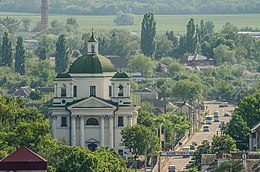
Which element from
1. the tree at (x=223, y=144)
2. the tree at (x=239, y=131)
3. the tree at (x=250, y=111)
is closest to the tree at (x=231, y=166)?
the tree at (x=223, y=144)

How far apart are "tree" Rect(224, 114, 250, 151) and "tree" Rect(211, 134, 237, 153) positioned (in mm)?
3403

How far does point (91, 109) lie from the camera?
338ft

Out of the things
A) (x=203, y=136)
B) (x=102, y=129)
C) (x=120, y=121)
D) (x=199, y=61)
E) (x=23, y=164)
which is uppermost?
(x=23, y=164)

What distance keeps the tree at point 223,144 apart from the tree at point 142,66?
84.1 metres

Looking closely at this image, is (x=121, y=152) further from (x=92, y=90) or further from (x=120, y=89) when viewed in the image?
(x=92, y=90)

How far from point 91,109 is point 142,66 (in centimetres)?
6893

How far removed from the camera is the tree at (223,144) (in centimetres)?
8329

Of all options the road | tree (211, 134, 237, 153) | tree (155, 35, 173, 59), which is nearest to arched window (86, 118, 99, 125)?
the road

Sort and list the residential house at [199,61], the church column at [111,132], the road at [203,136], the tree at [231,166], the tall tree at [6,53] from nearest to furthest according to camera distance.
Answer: the tree at [231,166] → the road at [203,136] → the church column at [111,132] → the tall tree at [6,53] → the residential house at [199,61]

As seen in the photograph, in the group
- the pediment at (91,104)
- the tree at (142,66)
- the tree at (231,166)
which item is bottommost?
the tree at (142,66)

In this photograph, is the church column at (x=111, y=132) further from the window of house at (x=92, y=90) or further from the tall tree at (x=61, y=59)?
the tall tree at (x=61, y=59)

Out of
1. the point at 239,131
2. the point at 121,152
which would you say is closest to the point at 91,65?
the point at 121,152

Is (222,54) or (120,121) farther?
(222,54)

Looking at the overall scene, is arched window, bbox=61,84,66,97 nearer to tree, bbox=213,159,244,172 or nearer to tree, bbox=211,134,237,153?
tree, bbox=211,134,237,153
